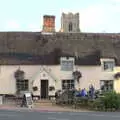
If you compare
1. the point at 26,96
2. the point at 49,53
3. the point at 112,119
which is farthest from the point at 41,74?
the point at 112,119

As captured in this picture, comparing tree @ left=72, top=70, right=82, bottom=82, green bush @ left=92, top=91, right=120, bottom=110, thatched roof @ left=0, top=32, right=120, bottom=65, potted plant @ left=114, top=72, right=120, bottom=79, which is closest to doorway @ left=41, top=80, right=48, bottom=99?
thatched roof @ left=0, top=32, right=120, bottom=65

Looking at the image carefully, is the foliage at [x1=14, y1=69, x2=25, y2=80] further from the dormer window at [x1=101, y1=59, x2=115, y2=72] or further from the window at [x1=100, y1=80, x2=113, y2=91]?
the dormer window at [x1=101, y1=59, x2=115, y2=72]

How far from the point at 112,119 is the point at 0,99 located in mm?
18490

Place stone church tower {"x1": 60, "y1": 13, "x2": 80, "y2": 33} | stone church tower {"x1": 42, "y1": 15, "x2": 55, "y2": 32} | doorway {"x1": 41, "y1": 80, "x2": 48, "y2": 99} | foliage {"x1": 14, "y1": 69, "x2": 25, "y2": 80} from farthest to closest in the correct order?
stone church tower {"x1": 60, "y1": 13, "x2": 80, "y2": 33}
stone church tower {"x1": 42, "y1": 15, "x2": 55, "y2": 32}
doorway {"x1": 41, "y1": 80, "x2": 48, "y2": 99}
foliage {"x1": 14, "y1": 69, "x2": 25, "y2": 80}

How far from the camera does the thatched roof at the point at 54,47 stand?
5484 centimetres

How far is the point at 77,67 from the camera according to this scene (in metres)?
55.0

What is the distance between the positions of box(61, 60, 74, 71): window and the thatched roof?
0.79 m

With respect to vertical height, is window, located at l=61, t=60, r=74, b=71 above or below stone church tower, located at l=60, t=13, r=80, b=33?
below

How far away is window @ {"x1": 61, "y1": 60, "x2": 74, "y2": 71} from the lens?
180 feet

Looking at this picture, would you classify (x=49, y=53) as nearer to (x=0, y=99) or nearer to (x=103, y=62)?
(x=103, y=62)

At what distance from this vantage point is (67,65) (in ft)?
180

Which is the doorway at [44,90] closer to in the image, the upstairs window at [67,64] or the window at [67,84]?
the window at [67,84]

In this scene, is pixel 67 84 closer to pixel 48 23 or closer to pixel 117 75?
pixel 117 75

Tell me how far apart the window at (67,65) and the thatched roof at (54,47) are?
0.79 meters
